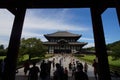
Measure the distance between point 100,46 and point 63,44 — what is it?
60002 mm

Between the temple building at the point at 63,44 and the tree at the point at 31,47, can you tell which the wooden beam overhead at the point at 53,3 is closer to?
the tree at the point at 31,47

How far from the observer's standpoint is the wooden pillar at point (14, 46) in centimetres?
418

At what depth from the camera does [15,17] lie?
464 centimetres

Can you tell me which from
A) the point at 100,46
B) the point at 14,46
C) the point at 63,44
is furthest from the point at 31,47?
the point at 63,44

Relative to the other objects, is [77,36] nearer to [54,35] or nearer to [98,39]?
[54,35]

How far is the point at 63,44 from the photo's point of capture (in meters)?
64.4

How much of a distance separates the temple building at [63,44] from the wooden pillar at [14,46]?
188 ft

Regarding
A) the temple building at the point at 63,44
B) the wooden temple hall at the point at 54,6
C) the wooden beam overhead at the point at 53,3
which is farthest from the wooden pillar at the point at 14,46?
the temple building at the point at 63,44

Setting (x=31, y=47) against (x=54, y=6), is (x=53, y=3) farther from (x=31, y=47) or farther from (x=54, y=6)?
(x=31, y=47)

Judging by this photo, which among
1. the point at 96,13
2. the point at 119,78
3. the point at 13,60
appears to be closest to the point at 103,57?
the point at 96,13

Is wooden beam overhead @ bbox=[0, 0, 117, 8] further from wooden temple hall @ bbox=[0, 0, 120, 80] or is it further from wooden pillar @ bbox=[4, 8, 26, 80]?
wooden pillar @ bbox=[4, 8, 26, 80]

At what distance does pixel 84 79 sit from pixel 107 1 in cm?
185

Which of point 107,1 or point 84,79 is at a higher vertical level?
point 107,1

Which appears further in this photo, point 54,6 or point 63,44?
point 63,44
